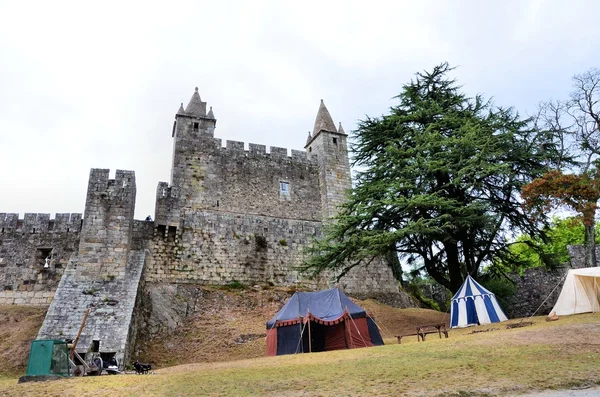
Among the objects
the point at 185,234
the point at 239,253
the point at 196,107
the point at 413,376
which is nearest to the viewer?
the point at 413,376

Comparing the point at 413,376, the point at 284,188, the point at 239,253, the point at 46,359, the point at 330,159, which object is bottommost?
the point at 413,376

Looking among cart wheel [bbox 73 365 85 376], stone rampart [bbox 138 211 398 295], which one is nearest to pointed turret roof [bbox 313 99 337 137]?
stone rampart [bbox 138 211 398 295]

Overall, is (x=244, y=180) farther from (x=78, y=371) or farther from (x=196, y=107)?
(x=78, y=371)

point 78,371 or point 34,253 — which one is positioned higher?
point 34,253

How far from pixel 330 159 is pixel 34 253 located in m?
14.7

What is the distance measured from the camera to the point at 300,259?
21.1 metres

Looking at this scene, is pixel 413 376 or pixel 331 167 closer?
pixel 413 376

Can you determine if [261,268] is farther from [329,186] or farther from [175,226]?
[329,186]

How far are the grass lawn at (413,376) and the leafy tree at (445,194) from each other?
22.3 feet

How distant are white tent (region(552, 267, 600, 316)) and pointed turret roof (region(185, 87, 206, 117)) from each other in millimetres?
18254

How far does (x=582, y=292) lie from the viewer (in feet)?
49.6

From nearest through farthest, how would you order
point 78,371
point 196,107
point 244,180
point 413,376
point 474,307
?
point 413,376 → point 78,371 → point 474,307 → point 244,180 → point 196,107

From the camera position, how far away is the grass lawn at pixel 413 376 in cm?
654

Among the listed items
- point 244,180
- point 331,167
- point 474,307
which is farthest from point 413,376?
point 331,167
